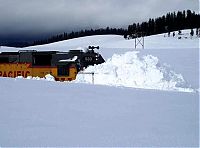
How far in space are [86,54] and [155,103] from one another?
9688 millimetres

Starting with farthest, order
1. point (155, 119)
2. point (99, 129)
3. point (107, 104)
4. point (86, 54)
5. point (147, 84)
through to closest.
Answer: point (86, 54)
point (147, 84)
point (107, 104)
point (155, 119)
point (99, 129)

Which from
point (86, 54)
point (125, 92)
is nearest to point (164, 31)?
point (86, 54)

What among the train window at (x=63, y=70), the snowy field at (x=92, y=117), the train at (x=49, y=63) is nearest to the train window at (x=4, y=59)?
the train at (x=49, y=63)

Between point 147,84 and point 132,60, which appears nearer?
point 147,84

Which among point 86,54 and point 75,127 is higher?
point 86,54

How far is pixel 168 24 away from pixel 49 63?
82815mm

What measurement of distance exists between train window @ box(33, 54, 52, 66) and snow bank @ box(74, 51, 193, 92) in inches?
75.1

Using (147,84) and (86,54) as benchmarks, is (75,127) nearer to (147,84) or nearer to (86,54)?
(147,84)

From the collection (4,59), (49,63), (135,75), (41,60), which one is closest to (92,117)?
(135,75)

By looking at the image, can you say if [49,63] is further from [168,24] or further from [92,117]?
[168,24]

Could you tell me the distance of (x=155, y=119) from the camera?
6539 mm

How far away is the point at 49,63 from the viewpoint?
1720 centimetres

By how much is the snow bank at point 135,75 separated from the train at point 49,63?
628 mm

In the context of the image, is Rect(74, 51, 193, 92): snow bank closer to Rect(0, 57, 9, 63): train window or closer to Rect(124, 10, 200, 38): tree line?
Rect(0, 57, 9, 63): train window
